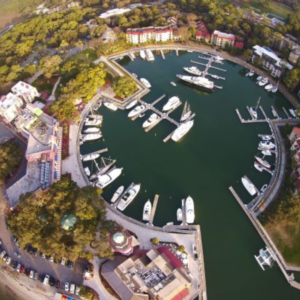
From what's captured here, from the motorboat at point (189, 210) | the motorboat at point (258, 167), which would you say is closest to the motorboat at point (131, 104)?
the motorboat at point (189, 210)

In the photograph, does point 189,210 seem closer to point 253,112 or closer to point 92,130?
point 92,130

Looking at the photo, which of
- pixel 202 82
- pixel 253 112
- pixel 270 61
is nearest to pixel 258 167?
pixel 253 112

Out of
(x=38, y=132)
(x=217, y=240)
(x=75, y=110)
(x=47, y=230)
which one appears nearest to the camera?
(x=47, y=230)

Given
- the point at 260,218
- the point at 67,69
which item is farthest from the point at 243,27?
the point at 260,218

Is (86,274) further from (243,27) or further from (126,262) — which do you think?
(243,27)

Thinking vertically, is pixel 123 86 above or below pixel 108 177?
above

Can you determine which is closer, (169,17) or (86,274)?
(86,274)
